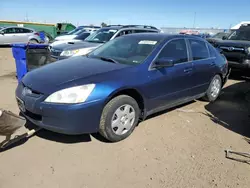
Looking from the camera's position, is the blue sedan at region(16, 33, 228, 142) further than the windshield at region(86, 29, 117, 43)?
No

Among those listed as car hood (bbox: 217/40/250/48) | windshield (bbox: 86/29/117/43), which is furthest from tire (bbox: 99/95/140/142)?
car hood (bbox: 217/40/250/48)

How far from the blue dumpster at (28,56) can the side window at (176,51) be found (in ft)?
12.6

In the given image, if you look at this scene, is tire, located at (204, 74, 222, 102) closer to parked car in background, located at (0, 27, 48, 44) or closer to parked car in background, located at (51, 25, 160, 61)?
parked car in background, located at (51, 25, 160, 61)

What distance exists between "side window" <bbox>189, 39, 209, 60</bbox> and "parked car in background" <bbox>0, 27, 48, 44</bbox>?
51.2ft

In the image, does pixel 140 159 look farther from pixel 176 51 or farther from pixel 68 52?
pixel 68 52

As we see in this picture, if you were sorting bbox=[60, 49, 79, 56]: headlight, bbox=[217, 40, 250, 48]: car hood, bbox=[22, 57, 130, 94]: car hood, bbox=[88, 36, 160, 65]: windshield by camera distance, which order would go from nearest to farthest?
1. bbox=[22, 57, 130, 94]: car hood
2. bbox=[88, 36, 160, 65]: windshield
3. bbox=[60, 49, 79, 56]: headlight
4. bbox=[217, 40, 250, 48]: car hood

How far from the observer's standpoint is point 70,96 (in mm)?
3209

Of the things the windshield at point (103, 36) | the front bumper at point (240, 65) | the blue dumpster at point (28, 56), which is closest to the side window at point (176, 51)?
the blue dumpster at point (28, 56)

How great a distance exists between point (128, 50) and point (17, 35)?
16402mm

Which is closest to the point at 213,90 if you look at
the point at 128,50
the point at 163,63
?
the point at 163,63

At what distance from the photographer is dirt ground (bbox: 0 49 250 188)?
9.42 feet

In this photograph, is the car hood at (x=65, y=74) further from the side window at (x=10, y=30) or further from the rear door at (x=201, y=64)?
the side window at (x=10, y=30)

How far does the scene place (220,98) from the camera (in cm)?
634

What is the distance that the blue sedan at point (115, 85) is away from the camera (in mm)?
3238
